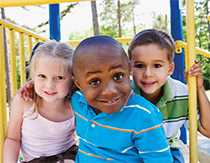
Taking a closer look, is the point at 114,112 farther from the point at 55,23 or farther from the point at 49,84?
the point at 55,23

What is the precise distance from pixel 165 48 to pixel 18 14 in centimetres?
1316

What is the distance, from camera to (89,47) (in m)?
1.58

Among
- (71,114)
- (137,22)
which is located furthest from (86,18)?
(71,114)

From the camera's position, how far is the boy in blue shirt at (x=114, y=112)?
154cm

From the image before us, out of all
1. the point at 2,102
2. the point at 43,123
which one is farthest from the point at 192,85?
the point at 2,102

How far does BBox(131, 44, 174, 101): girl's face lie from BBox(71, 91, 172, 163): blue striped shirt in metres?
0.19

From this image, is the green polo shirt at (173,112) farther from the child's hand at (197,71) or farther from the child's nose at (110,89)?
the child's nose at (110,89)

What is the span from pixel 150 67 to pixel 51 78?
1.48 feet

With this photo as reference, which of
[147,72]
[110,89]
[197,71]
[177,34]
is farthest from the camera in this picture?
[177,34]

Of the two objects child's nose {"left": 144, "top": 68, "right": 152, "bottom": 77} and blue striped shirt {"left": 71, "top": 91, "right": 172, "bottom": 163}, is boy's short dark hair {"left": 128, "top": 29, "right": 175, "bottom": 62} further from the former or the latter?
blue striped shirt {"left": 71, "top": 91, "right": 172, "bottom": 163}

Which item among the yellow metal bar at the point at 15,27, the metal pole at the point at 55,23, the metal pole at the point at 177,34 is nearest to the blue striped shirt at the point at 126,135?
the yellow metal bar at the point at 15,27

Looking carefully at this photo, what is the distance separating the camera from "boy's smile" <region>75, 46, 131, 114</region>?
1.53 metres

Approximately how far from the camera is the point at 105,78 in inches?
60.2

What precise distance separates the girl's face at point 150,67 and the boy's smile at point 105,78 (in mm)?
243
